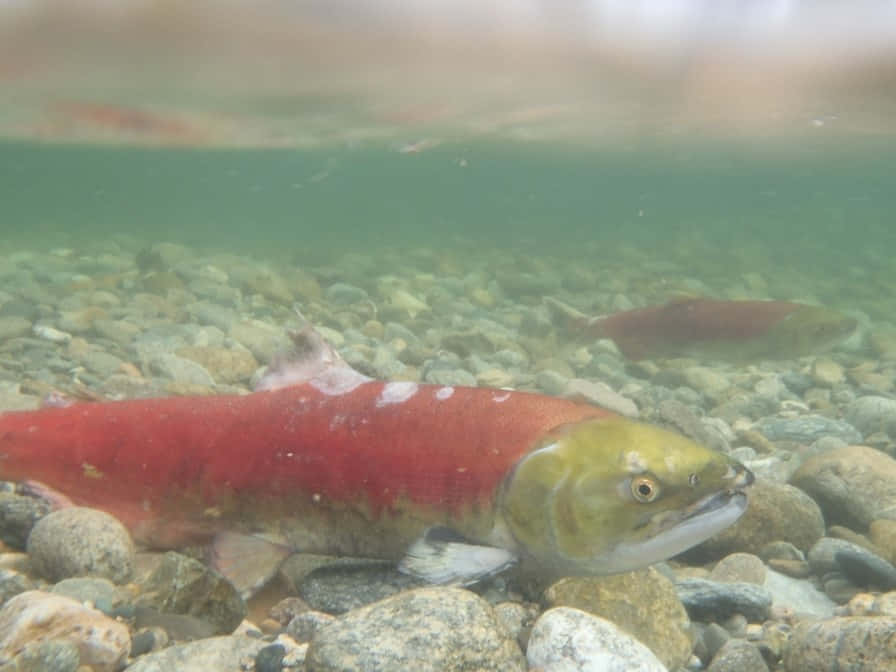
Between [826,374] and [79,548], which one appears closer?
[79,548]

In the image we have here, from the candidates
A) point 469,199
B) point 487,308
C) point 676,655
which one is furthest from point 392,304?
point 469,199

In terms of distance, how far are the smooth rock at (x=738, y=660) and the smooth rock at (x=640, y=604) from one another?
6.1 inches

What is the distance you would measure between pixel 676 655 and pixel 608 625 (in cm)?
48

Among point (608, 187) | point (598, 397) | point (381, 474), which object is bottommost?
point (608, 187)

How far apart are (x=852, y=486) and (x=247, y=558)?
3482 millimetres

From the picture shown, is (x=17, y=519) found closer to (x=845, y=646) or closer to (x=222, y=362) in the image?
(x=845, y=646)

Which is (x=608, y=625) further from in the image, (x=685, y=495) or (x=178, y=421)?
(x=178, y=421)

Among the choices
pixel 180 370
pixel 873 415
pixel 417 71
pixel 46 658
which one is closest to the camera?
pixel 46 658

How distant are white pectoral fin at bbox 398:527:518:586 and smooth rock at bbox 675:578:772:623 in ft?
2.83

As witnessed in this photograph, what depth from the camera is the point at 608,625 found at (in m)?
2.49

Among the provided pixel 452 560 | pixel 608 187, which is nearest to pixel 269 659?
pixel 452 560

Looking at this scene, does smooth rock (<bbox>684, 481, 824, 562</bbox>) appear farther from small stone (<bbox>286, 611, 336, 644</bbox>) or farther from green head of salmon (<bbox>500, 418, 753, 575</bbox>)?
small stone (<bbox>286, 611, 336, 644</bbox>)

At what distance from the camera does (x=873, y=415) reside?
691cm

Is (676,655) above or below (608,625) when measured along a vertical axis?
below
